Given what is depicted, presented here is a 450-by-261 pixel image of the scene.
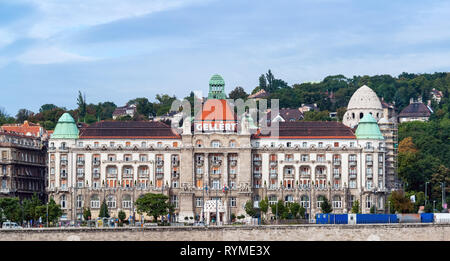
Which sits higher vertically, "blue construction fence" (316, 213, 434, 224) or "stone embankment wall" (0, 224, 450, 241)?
"blue construction fence" (316, 213, 434, 224)

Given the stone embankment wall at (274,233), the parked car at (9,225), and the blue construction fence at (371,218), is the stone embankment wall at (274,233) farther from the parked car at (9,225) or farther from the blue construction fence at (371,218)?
the parked car at (9,225)

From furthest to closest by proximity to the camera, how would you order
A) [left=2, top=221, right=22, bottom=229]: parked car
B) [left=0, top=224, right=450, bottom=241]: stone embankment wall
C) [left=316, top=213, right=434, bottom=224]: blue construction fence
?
[left=316, top=213, right=434, bottom=224]: blue construction fence, [left=2, top=221, right=22, bottom=229]: parked car, [left=0, top=224, right=450, bottom=241]: stone embankment wall

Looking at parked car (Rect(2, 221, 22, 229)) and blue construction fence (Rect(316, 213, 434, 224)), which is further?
blue construction fence (Rect(316, 213, 434, 224))

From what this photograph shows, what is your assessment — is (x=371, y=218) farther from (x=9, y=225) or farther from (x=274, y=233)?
(x=9, y=225)

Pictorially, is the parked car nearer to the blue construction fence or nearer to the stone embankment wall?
the stone embankment wall

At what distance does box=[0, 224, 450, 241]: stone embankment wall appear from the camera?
179 meters

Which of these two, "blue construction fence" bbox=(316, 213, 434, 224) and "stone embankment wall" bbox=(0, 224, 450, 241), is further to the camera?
"blue construction fence" bbox=(316, 213, 434, 224)

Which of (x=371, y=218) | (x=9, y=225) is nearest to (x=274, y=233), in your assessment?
(x=371, y=218)

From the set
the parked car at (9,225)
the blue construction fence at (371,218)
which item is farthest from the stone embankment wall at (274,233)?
the parked car at (9,225)

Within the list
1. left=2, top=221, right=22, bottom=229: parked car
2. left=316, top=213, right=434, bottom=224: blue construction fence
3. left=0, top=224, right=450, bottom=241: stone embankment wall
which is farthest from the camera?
left=316, top=213, right=434, bottom=224: blue construction fence

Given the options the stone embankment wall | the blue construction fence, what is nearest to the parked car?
the stone embankment wall

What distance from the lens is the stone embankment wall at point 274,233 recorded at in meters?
179

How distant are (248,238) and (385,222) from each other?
68.6 feet
